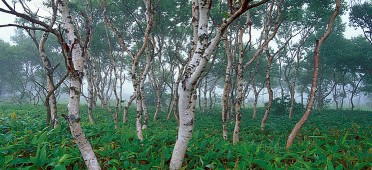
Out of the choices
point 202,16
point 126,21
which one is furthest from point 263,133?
point 126,21

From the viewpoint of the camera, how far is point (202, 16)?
4.30 m

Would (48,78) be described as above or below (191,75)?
above

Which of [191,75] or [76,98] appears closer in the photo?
[76,98]

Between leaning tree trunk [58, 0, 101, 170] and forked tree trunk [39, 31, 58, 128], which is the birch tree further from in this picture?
forked tree trunk [39, 31, 58, 128]

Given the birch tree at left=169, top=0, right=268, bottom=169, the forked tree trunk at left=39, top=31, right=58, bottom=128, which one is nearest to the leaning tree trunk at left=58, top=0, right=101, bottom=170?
the birch tree at left=169, top=0, right=268, bottom=169

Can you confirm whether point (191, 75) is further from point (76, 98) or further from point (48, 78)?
point (48, 78)

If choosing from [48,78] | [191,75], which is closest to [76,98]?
[191,75]

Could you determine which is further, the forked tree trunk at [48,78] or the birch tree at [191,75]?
the forked tree trunk at [48,78]

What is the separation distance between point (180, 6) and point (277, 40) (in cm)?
Answer: 1315

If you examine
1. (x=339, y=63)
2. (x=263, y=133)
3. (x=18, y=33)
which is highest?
(x=18, y=33)

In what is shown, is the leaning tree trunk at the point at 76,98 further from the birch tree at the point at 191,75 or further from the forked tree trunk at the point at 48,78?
the forked tree trunk at the point at 48,78

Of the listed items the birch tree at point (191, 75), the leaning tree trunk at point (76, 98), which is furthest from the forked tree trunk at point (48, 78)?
the birch tree at point (191, 75)

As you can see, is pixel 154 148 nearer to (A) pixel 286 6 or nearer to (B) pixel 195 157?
(B) pixel 195 157

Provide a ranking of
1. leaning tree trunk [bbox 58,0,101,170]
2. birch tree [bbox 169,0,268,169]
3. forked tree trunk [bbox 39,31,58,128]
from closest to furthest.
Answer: leaning tree trunk [bbox 58,0,101,170]
birch tree [bbox 169,0,268,169]
forked tree trunk [bbox 39,31,58,128]
